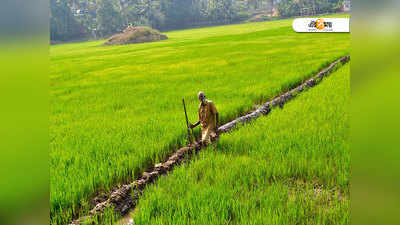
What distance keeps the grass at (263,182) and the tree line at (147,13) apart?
Answer: 48896 millimetres

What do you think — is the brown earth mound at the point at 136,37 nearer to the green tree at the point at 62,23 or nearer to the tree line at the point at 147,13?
the green tree at the point at 62,23

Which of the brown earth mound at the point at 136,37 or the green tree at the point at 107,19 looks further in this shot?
the green tree at the point at 107,19

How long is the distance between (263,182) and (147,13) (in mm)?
58804


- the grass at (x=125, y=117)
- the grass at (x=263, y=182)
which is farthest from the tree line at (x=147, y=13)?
the grass at (x=263, y=182)

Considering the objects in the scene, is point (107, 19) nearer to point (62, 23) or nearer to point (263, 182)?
point (62, 23)

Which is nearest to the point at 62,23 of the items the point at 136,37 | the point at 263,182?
the point at 136,37

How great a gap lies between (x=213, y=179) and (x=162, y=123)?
2.46 metres

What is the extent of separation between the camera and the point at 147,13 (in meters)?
56.8

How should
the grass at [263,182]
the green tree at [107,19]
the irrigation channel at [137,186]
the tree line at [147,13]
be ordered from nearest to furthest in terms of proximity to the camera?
the grass at [263,182] → the irrigation channel at [137,186] → the tree line at [147,13] → the green tree at [107,19]

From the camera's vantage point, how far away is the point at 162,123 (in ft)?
17.2

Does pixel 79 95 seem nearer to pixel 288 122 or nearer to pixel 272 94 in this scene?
pixel 272 94

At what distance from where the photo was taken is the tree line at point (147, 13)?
159 ft
